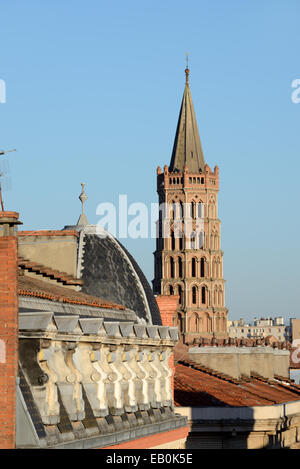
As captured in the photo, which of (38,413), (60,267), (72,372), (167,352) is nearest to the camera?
(38,413)

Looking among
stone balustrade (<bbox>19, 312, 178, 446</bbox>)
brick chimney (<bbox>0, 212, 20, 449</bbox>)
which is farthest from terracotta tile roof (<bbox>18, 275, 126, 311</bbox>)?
brick chimney (<bbox>0, 212, 20, 449</bbox>)

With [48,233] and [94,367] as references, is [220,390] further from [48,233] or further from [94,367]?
[94,367]

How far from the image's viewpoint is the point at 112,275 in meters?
38.4

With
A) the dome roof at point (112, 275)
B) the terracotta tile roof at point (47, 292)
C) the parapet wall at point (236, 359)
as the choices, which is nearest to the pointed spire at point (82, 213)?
the dome roof at point (112, 275)

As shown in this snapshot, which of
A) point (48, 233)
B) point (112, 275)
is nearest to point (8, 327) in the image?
point (48, 233)

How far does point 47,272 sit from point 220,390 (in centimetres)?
1819

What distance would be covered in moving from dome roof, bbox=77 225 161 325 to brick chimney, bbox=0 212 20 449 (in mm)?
15905

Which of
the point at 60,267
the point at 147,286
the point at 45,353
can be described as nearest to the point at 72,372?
the point at 45,353

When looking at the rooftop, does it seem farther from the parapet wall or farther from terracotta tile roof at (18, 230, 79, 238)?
terracotta tile roof at (18, 230, 79, 238)

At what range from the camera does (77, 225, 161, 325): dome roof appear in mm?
37844

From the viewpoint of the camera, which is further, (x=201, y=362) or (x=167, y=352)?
(x=201, y=362)

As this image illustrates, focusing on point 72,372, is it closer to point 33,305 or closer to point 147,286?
point 33,305

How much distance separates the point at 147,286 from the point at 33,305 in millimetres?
15492
